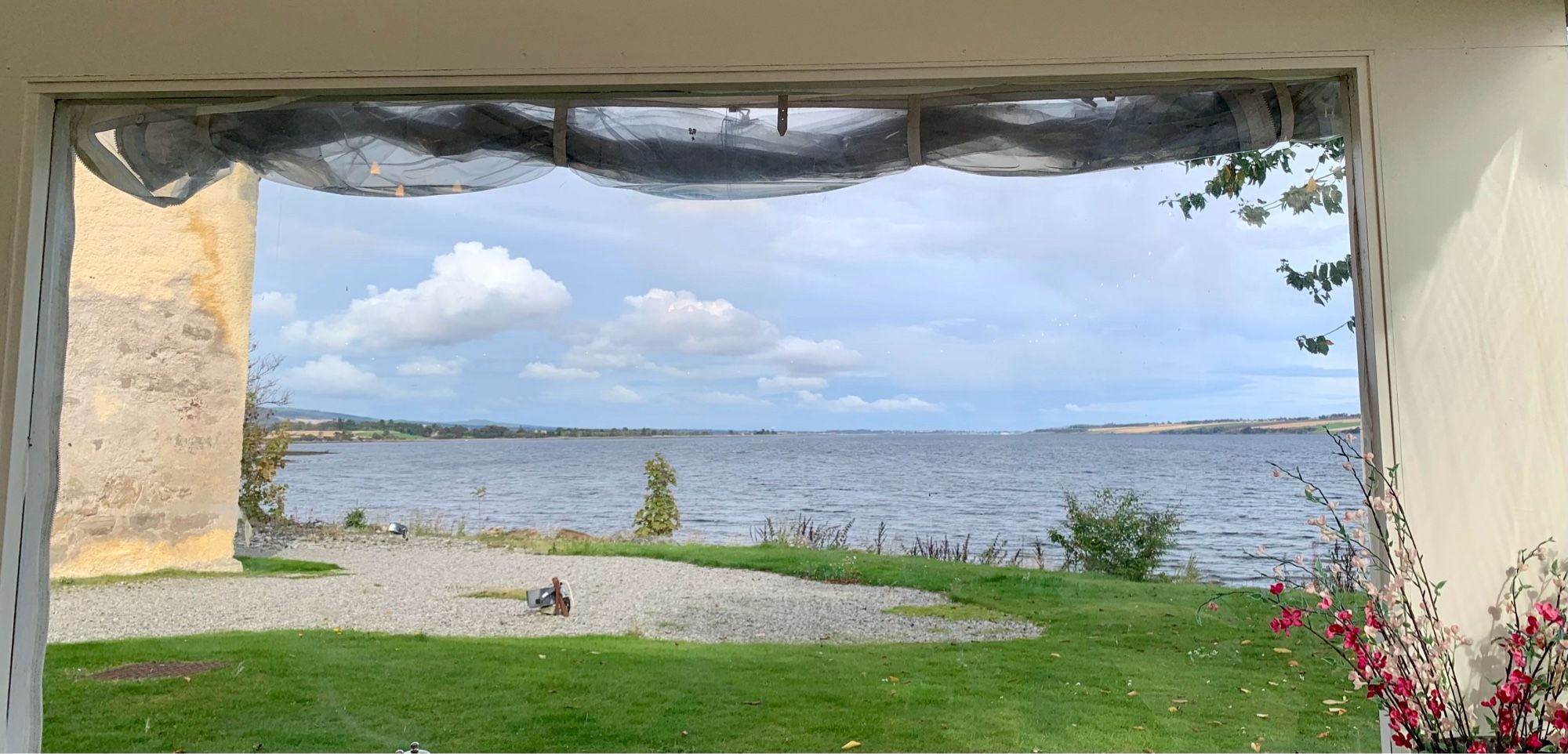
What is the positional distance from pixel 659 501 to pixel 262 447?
34.2 inches

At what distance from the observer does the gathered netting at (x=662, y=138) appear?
149cm

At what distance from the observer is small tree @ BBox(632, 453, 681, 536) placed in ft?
6.41

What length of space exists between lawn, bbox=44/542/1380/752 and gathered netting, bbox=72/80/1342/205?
2.96 feet

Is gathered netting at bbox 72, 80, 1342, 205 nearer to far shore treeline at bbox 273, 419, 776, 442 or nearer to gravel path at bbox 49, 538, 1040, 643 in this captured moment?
far shore treeline at bbox 273, 419, 776, 442

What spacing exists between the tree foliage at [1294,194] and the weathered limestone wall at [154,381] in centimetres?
196

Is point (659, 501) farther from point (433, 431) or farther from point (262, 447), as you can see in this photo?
point (262, 447)

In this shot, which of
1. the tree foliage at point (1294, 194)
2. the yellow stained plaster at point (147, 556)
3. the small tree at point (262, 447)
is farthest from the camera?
the small tree at point (262, 447)

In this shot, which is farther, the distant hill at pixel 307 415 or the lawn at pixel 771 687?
the distant hill at pixel 307 415

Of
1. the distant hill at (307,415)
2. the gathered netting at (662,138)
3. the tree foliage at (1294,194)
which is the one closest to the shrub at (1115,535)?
the tree foliage at (1294,194)

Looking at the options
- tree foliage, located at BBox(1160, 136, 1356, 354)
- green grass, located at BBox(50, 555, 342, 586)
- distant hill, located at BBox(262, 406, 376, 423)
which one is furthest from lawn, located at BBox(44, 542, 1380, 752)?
tree foliage, located at BBox(1160, 136, 1356, 354)

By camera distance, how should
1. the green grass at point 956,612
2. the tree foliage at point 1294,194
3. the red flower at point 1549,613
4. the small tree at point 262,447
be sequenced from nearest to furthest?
1. the red flower at point 1549,613
2. the tree foliage at point 1294,194
3. the small tree at point 262,447
4. the green grass at point 956,612

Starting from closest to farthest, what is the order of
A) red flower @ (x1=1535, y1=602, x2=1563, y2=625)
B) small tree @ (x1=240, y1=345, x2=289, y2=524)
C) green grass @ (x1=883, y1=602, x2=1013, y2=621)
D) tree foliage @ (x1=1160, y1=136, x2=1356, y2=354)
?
red flower @ (x1=1535, y1=602, x2=1563, y2=625)
tree foliage @ (x1=1160, y1=136, x2=1356, y2=354)
small tree @ (x1=240, y1=345, x2=289, y2=524)
green grass @ (x1=883, y1=602, x2=1013, y2=621)

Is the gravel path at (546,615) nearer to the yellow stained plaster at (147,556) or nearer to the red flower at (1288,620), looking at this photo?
the yellow stained plaster at (147,556)

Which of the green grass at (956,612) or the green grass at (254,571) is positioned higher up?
the green grass at (254,571)
